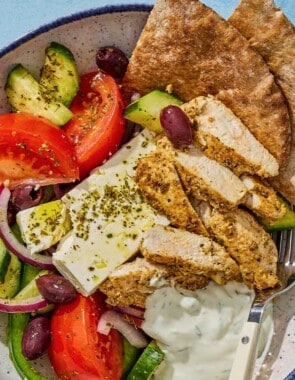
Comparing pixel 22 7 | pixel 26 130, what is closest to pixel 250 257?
pixel 26 130

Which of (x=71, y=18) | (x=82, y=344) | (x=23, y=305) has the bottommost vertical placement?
(x=82, y=344)

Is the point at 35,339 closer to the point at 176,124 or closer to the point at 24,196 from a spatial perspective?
the point at 24,196

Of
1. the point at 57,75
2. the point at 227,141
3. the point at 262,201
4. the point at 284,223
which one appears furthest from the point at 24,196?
the point at 284,223

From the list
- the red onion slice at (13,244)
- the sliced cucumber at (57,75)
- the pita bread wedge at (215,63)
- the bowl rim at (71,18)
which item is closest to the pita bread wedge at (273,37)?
the pita bread wedge at (215,63)

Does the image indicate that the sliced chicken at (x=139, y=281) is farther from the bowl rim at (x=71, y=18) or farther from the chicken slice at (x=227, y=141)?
the bowl rim at (x=71, y=18)

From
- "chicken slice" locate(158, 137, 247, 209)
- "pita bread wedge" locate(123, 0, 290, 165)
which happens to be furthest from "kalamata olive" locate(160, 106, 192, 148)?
"pita bread wedge" locate(123, 0, 290, 165)
